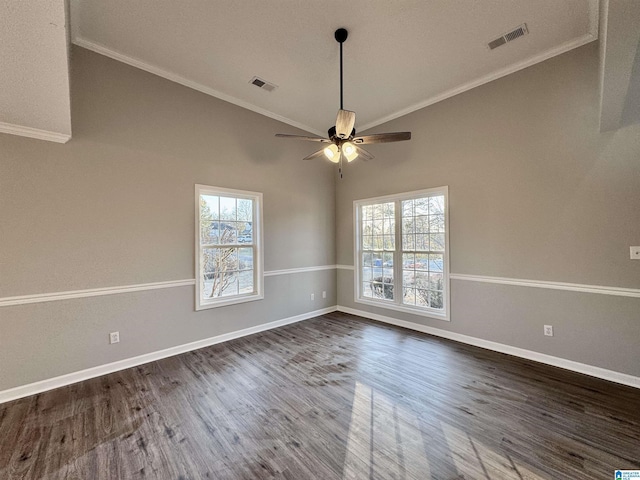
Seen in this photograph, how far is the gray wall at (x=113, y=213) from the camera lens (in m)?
2.49

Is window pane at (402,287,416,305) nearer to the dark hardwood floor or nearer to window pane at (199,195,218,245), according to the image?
the dark hardwood floor

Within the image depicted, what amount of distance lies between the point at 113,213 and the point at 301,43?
2.76 meters

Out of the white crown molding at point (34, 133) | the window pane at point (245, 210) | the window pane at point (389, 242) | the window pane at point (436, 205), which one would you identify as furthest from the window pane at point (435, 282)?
the white crown molding at point (34, 133)

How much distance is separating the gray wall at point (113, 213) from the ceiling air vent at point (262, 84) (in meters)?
0.57

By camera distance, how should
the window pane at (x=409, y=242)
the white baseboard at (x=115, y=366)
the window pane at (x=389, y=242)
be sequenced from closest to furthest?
the white baseboard at (x=115, y=366)
the window pane at (x=409, y=242)
the window pane at (x=389, y=242)

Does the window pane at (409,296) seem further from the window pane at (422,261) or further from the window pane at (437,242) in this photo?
the window pane at (437,242)

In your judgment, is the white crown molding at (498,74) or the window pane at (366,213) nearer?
the white crown molding at (498,74)

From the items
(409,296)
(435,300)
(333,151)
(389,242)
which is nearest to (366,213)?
(389,242)

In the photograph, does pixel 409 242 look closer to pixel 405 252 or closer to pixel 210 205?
pixel 405 252

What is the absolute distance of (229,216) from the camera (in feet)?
12.9

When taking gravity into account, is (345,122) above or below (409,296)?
above

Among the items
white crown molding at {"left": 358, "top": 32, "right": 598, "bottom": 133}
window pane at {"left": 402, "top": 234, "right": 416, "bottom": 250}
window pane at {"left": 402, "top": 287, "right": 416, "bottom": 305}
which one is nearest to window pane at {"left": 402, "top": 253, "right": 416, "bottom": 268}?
window pane at {"left": 402, "top": 234, "right": 416, "bottom": 250}

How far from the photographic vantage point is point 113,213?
9.62 feet

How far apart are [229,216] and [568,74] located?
14.4 feet
